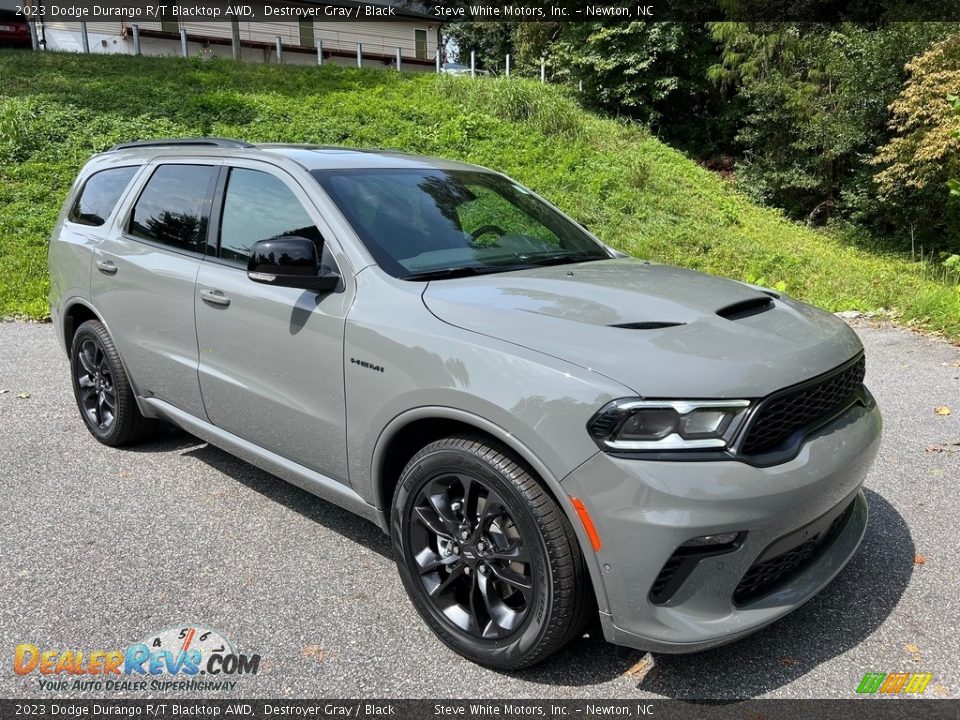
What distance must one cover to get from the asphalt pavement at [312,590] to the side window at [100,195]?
4.87 feet

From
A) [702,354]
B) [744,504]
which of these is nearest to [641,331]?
[702,354]

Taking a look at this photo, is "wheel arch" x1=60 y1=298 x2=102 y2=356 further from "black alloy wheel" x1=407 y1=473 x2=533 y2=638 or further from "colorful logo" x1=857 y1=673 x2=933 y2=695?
"colorful logo" x1=857 y1=673 x2=933 y2=695

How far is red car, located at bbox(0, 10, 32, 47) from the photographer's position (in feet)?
65.6

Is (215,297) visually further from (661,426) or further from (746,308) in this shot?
(746,308)

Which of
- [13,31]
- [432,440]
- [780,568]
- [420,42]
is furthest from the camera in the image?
[420,42]

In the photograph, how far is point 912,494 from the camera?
4000 millimetres

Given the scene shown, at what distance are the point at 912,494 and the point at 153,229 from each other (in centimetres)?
444

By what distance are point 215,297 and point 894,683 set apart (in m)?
3.21

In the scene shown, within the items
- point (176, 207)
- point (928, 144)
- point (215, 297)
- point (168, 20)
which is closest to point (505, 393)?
point (215, 297)

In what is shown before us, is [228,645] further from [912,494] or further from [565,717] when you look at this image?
[912,494]

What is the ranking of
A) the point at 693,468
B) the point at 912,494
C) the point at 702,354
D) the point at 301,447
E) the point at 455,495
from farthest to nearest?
the point at 912,494 → the point at 301,447 → the point at 455,495 → the point at 702,354 → the point at 693,468

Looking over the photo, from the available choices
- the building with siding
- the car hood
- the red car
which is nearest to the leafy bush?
the car hood

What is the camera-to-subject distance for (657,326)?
2.53m

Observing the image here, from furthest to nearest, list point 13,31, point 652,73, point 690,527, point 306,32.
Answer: point 306,32
point 652,73
point 13,31
point 690,527
